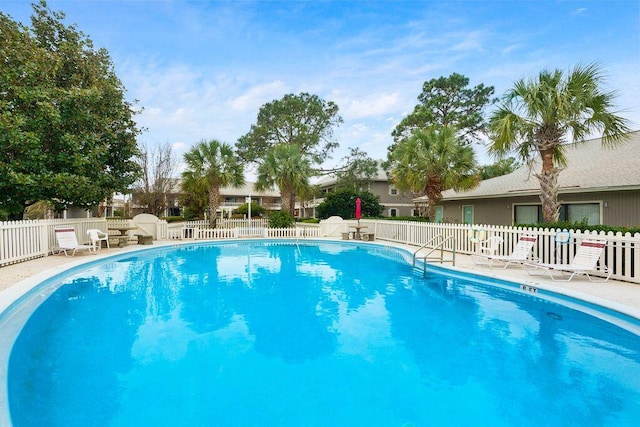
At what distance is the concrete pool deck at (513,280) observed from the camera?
612 centimetres

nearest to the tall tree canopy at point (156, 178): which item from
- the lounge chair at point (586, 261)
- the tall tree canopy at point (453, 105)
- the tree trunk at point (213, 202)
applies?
the tree trunk at point (213, 202)

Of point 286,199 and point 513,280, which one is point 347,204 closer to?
point 286,199

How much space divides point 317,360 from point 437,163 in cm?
1500

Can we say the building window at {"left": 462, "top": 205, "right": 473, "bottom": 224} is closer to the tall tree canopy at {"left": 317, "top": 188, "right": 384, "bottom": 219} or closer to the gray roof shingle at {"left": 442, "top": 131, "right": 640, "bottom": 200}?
the gray roof shingle at {"left": 442, "top": 131, "right": 640, "bottom": 200}

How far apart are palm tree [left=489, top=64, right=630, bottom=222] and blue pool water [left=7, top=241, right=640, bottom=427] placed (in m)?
4.97

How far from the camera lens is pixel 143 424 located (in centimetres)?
300

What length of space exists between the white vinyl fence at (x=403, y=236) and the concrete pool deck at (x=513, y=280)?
488 mm

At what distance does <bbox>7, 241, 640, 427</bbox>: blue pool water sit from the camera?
3227 mm

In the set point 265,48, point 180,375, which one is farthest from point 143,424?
Answer: point 265,48

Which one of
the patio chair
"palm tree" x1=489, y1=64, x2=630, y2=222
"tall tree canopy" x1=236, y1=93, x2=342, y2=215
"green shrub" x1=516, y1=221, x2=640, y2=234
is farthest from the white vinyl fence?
"tall tree canopy" x1=236, y1=93, x2=342, y2=215

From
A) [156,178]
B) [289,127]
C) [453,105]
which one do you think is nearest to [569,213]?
[453,105]

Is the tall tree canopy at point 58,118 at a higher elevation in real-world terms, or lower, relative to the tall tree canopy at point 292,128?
lower

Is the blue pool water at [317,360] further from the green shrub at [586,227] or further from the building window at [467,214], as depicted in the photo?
the building window at [467,214]

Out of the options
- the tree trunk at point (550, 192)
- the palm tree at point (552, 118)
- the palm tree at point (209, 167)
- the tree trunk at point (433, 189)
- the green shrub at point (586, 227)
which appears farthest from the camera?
the palm tree at point (209, 167)
